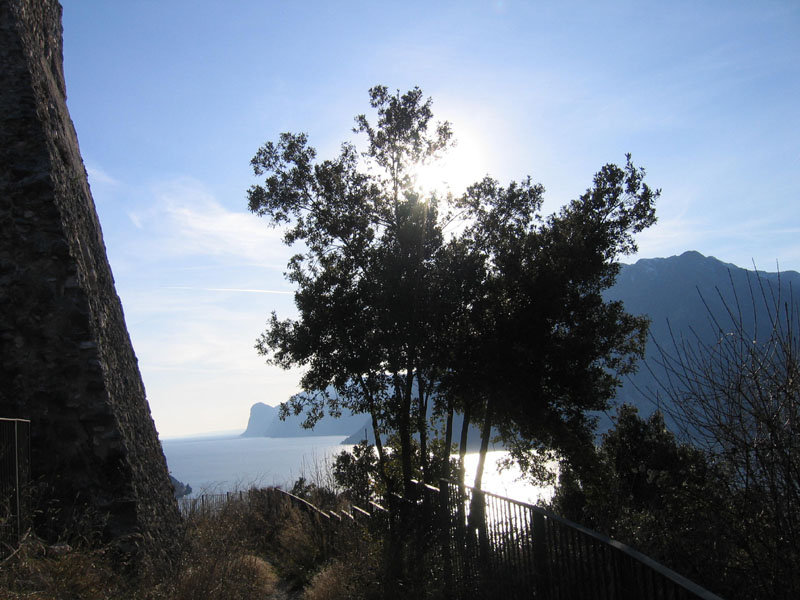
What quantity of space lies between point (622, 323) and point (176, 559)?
13.2 m

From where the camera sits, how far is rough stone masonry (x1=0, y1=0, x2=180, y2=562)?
304 inches

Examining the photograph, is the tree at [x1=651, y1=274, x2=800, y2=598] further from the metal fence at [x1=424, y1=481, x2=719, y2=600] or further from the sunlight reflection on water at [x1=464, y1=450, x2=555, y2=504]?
the sunlight reflection on water at [x1=464, y1=450, x2=555, y2=504]

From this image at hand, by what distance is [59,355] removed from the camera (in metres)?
8.05

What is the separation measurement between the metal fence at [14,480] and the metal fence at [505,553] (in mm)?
4124

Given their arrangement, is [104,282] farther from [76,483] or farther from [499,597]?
[499,597]

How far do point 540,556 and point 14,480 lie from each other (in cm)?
534

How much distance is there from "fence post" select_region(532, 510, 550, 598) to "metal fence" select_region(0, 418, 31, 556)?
4866mm

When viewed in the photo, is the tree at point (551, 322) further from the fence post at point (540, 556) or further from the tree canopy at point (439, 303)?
the fence post at point (540, 556)

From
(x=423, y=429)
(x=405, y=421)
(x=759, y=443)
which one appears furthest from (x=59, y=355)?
(x=423, y=429)

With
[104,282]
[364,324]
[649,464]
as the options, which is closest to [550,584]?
[104,282]

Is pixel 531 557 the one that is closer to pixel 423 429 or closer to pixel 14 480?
pixel 14 480

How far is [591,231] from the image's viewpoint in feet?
56.5

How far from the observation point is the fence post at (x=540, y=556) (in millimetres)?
4906

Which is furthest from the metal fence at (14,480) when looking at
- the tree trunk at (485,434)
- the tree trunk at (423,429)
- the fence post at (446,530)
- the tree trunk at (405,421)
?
the tree trunk at (485,434)
